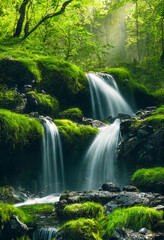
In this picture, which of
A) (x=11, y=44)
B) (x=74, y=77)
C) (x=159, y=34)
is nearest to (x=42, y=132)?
(x=74, y=77)

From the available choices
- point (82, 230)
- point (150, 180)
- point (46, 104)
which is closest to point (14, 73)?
point (46, 104)

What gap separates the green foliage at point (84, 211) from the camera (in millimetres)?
5523

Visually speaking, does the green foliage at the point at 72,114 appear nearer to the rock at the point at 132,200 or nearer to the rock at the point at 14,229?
the rock at the point at 132,200

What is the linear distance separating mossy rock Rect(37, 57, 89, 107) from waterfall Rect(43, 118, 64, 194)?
273 centimetres

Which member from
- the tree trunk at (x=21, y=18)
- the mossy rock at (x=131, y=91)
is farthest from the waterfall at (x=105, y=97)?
the tree trunk at (x=21, y=18)

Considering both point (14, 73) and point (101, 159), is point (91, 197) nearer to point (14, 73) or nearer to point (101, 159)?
point (101, 159)

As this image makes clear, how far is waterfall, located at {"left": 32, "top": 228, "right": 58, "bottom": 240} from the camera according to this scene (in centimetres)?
518

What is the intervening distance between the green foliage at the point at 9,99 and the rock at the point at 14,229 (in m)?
4.99

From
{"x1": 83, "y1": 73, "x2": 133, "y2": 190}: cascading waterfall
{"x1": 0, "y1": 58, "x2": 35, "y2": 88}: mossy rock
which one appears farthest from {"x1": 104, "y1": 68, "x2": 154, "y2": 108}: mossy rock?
{"x1": 0, "y1": 58, "x2": 35, "y2": 88}: mossy rock

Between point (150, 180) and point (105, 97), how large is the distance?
6.83m

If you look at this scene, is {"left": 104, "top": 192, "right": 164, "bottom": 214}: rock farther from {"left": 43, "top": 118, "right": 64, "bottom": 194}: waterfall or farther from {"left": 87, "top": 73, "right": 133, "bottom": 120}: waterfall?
{"left": 87, "top": 73, "right": 133, "bottom": 120}: waterfall

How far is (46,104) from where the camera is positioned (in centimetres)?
1046

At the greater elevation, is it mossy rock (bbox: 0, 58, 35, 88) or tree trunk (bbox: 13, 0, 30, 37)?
tree trunk (bbox: 13, 0, 30, 37)

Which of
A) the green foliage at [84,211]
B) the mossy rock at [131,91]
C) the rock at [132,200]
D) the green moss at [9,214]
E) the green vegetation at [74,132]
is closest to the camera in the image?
the green moss at [9,214]
